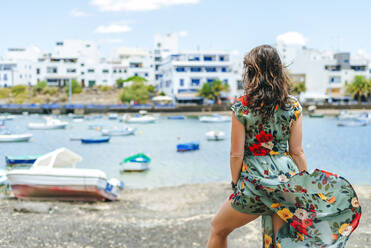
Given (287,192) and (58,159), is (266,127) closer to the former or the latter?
(287,192)

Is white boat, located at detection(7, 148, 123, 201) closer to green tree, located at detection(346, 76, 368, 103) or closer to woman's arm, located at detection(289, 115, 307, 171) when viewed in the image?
woman's arm, located at detection(289, 115, 307, 171)

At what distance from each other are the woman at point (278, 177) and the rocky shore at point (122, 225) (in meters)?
4.16

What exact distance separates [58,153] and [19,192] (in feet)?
6.18

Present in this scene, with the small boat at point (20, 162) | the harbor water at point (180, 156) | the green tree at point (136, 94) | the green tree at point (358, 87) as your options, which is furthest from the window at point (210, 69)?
the small boat at point (20, 162)

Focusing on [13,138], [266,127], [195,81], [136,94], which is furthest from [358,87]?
[266,127]

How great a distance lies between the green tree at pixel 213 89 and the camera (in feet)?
253

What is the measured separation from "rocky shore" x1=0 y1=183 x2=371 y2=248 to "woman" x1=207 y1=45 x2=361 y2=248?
4155 mm

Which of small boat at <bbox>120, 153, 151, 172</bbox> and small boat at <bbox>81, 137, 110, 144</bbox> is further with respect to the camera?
small boat at <bbox>81, 137, 110, 144</bbox>

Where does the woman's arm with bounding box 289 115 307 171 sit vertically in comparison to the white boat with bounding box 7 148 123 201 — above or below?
above

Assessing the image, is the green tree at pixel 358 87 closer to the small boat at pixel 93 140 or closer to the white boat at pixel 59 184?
the small boat at pixel 93 140

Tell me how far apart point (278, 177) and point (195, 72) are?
3068 inches

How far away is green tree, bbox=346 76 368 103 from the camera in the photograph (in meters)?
78.0

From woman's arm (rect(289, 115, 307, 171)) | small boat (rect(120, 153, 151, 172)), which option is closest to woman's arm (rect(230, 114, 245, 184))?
woman's arm (rect(289, 115, 307, 171))

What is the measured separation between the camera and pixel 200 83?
3167 inches
